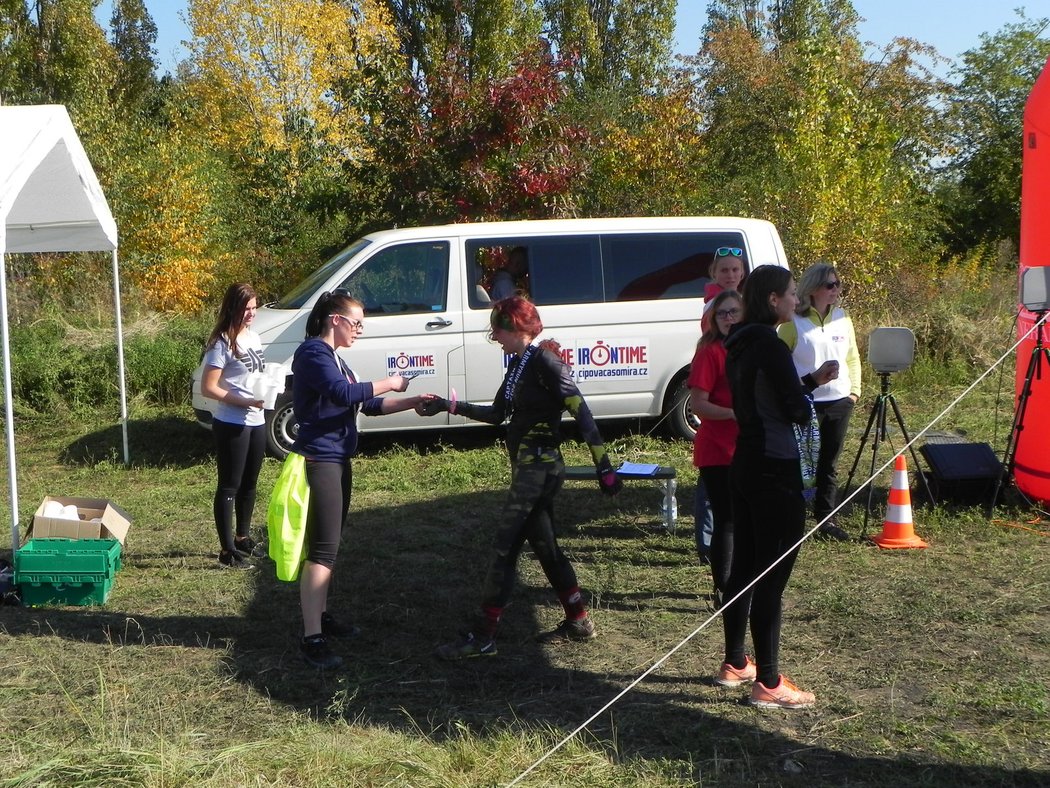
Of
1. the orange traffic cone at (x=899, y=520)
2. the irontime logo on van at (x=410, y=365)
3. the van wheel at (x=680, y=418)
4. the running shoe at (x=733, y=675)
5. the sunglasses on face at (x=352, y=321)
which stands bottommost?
the running shoe at (x=733, y=675)

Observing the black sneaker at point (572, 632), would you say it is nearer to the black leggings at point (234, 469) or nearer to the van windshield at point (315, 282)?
the black leggings at point (234, 469)

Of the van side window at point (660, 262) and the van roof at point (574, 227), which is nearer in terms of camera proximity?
the van roof at point (574, 227)

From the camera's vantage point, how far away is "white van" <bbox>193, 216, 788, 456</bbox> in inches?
376

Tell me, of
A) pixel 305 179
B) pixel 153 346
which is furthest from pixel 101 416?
pixel 305 179

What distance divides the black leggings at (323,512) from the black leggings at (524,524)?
74 centimetres

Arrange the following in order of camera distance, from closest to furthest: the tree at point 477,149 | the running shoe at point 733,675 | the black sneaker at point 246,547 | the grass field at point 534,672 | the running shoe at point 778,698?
the grass field at point 534,672
the running shoe at point 778,698
the running shoe at point 733,675
the black sneaker at point 246,547
the tree at point 477,149

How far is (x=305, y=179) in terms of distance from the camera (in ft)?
74.4

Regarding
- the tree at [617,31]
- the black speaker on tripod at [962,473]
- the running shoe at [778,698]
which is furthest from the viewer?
the tree at [617,31]

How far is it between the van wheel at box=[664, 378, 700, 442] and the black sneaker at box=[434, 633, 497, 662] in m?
5.18

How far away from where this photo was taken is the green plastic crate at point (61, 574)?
19.3ft

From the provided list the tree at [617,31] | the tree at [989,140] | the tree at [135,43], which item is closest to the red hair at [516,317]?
the tree at [989,140]

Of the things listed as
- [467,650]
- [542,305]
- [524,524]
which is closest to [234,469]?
[467,650]

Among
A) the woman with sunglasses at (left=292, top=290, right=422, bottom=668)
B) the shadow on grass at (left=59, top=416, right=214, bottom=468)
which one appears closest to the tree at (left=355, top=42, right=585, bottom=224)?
the shadow on grass at (left=59, top=416, right=214, bottom=468)

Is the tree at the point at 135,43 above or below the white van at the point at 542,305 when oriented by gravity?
above
